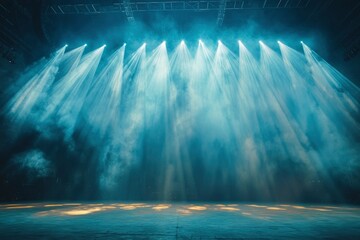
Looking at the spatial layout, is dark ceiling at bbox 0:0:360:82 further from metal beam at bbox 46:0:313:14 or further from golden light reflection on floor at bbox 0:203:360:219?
golden light reflection on floor at bbox 0:203:360:219

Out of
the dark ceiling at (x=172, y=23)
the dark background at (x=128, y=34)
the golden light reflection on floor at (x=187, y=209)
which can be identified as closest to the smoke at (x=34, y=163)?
the dark background at (x=128, y=34)

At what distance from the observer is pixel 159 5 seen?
11.2 meters

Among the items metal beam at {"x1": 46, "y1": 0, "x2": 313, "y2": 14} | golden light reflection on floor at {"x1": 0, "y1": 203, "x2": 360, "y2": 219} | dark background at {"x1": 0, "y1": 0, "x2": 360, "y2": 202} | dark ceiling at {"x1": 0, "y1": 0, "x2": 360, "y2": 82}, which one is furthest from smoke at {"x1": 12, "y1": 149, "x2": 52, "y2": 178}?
metal beam at {"x1": 46, "y1": 0, "x2": 313, "y2": 14}

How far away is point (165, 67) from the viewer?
50.9 feet

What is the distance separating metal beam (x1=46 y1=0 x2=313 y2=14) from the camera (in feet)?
35.5

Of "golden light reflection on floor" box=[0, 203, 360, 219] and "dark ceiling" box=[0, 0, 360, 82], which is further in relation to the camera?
"dark ceiling" box=[0, 0, 360, 82]

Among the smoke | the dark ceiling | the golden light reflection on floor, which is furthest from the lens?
the smoke

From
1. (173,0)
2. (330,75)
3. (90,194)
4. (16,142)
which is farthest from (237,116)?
(16,142)

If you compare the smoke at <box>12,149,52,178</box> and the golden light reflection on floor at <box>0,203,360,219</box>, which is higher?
the smoke at <box>12,149,52,178</box>

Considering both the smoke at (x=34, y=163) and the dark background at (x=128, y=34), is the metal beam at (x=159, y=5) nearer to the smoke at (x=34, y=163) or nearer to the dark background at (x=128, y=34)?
the dark background at (x=128, y=34)

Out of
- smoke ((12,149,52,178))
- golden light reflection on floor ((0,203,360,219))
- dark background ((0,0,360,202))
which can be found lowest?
golden light reflection on floor ((0,203,360,219))

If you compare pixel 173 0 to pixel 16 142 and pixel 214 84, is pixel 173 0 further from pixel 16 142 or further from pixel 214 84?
pixel 16 142

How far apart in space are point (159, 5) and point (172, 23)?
1.66m

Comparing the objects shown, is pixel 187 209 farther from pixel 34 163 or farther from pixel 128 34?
pixel 128 34
